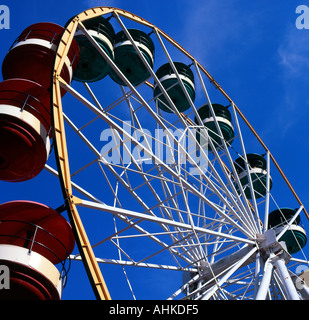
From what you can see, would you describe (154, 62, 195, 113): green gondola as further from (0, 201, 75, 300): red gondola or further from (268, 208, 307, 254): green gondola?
(0, 201, 75, 300): red gondola

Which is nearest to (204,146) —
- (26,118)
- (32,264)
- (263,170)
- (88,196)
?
(263,170)

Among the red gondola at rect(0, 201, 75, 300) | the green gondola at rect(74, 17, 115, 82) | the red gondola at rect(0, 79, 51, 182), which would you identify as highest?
the green gondola at rect(74, 17, 115, 82)

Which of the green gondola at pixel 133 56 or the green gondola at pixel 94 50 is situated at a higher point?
the green gondola at pixel 133 56

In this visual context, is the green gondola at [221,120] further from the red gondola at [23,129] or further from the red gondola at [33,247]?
the red gondola at [33,247]

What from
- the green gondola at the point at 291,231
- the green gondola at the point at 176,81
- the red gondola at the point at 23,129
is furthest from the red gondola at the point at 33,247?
the green gondola at the point at 291,231

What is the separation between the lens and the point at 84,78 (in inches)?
593

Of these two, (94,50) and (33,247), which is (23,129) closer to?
(33,247)

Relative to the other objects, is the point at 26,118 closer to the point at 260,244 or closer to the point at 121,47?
the point at 121,47

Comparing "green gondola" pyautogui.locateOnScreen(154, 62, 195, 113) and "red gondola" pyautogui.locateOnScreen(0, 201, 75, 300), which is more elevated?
"green gondola" pyautogui.locateOnScreen(154, 62, 195, 113)

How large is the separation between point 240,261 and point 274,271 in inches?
60.5

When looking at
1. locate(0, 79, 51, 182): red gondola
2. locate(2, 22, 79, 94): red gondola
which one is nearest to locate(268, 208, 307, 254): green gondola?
locate(2, 22, 79, 94): red gondola

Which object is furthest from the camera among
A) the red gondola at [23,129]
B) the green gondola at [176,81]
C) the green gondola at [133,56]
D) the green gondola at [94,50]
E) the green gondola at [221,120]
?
the green gondola at [221,120]

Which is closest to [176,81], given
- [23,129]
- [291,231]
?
[291,231]

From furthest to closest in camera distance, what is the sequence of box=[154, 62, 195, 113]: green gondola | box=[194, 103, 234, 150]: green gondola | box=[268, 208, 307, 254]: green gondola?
box=[194, 103, 234, 150]: green gondola → box=[268, 208, 307, 254]: green gondola → box=[154, 62, 195, 113]: green gondola
